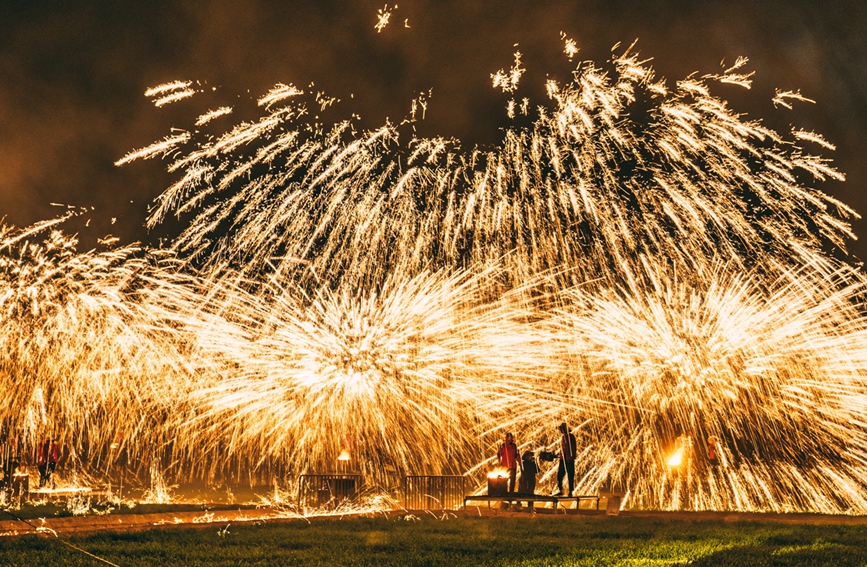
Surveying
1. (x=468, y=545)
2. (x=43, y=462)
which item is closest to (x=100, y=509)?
(x=43, y=462)

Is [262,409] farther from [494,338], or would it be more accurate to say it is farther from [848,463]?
[848,463]

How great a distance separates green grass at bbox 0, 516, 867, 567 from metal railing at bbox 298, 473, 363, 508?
12.4 ft

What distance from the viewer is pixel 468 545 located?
11.8m

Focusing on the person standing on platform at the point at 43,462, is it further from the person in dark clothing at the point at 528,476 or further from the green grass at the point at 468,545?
the person in dark clothing at the point at 528,476

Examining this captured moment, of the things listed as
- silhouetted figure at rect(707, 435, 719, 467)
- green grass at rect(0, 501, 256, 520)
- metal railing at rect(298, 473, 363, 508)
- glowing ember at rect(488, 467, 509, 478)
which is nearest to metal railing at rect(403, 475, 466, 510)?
metal railing at rect(298, 473, 363, 508)

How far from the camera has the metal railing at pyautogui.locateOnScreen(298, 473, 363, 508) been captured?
18750 millimetres

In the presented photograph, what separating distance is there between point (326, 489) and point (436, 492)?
2299mm

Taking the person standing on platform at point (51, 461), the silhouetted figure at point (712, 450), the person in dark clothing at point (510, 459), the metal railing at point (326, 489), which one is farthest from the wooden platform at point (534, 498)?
the person standing on platform at point (51, 461)

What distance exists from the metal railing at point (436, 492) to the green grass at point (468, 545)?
14.2 ft

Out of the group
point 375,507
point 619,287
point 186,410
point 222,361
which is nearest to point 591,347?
point 619,287

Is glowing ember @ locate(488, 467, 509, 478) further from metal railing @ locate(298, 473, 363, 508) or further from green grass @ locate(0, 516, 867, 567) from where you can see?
metal railing @ locate(298, 473, 363, 508)

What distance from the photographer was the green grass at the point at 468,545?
10.3 metres

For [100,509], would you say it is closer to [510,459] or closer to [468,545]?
[510,459]

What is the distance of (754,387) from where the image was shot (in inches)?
940
